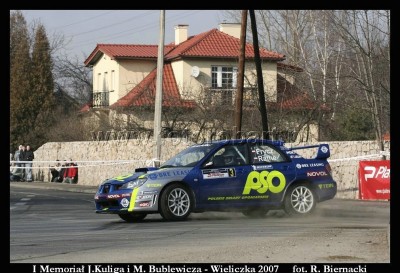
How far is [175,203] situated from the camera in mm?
17828

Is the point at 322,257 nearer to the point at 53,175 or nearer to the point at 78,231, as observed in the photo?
the point at 78,231

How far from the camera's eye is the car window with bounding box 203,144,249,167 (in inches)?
723

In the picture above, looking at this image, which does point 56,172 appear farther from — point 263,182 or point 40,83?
point 263,182

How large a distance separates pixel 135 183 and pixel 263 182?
2576 millimetres

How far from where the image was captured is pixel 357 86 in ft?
121

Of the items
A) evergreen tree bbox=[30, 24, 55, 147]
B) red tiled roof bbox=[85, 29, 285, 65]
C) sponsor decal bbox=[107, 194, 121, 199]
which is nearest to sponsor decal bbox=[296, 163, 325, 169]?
sponsor decal bbox=[107, 194, 121, 199]

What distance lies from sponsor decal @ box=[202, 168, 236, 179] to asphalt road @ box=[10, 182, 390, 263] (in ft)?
2.86

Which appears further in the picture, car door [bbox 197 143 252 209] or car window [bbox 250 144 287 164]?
car window [bbox 250 144 287 164]

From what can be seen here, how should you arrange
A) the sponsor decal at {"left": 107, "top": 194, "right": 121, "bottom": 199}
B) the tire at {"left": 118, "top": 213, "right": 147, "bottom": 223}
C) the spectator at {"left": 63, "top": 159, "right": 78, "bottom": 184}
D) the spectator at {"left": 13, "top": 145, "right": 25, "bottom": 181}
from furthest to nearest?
the spectator at {"left": 13, "top": 145, "right": 25, "bottom": 181} < the spectator at {"left": 63, "top": 159, "right": 78, "bottom": 184} < the tire at {"left": 118, "top": 213, "right": 147, "bottom": 223} < the sponsor decal at {"left": 107, "top": 194, "right": 121, "bottom": 199}

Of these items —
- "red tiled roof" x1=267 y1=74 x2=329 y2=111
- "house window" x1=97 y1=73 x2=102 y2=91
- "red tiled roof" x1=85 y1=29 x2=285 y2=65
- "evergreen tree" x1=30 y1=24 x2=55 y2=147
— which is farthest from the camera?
"evergreen tree" x1=30 y1=24 x2=55 y2=147

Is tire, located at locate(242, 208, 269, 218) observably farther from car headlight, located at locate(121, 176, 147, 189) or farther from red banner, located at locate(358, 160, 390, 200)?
red banner, located at locate(358, 160, 390, 200)

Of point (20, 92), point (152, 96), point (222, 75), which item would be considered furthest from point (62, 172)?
point (20, 92)

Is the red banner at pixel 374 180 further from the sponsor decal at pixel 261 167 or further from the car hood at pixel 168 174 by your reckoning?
the car hood at pixel 168 174

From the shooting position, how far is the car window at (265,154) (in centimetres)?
1859
